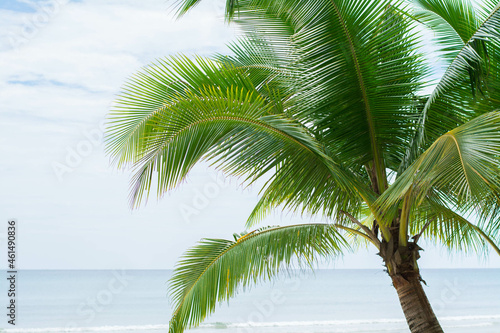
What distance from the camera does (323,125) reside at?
4.84 meters

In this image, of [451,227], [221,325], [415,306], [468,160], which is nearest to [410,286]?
[415,306]

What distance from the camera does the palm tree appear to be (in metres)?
4.23

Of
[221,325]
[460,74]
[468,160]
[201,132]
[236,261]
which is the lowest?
[221,325]

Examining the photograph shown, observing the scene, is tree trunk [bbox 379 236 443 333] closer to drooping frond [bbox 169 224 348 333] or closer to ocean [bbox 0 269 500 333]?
drooping frond [bbox 169 224 348 333]

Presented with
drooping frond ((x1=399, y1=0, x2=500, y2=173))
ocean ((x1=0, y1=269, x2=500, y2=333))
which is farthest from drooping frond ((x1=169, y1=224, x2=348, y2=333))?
ocean ((x1=0, y1=269, x2=500, y2=333))

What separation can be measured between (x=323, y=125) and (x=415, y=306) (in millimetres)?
1732

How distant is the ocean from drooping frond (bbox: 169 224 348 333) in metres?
6.54

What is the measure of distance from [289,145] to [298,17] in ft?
3.74

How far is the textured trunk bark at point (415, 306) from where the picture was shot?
4430 mm

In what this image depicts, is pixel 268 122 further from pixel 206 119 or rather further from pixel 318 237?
pixel 318 237

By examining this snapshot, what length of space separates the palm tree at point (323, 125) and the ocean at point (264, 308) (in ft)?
22.0

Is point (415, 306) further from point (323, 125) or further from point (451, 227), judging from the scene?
point (323, 125)

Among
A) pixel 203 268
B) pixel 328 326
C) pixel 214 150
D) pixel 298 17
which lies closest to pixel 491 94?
pixel 298 17

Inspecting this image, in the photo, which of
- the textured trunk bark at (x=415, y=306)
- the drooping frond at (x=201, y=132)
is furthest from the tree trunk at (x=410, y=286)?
the drooping frond at (x=201, y=132)
